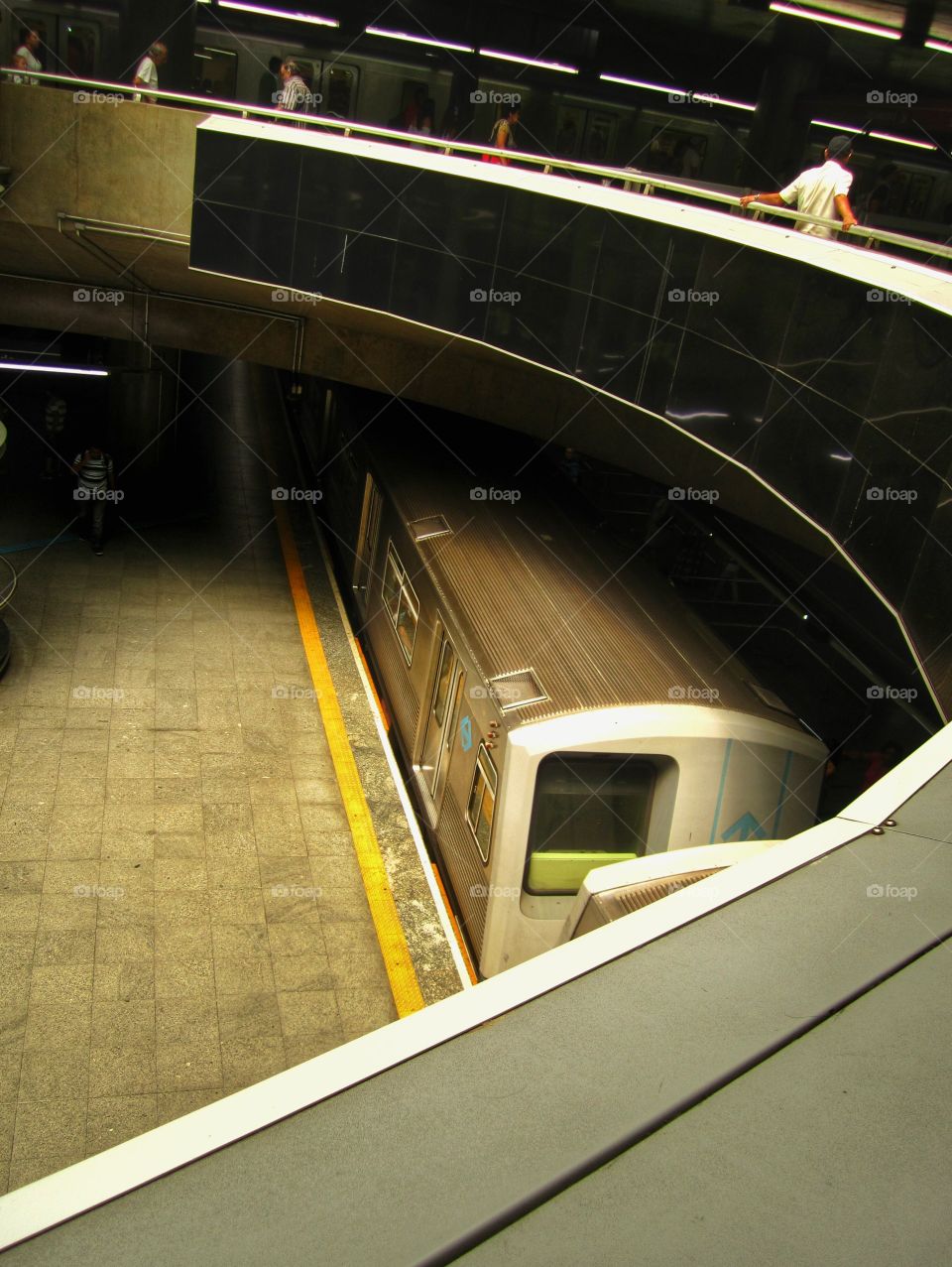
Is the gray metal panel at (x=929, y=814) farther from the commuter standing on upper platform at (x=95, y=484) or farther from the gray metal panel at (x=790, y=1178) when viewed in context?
the commuter standing on upper platform at (x=95, y=484)

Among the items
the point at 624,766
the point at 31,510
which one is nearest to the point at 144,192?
the point at 31,510

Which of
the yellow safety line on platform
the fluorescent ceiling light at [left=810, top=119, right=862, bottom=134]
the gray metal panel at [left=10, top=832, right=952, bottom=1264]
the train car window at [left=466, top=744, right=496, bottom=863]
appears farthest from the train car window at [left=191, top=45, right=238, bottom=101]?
the gray metal panel at [left=10, top=832, right=952, bottom=1264]

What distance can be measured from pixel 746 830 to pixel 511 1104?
16.6 ft

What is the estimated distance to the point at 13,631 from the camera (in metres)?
10.6

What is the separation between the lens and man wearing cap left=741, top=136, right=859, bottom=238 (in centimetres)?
725

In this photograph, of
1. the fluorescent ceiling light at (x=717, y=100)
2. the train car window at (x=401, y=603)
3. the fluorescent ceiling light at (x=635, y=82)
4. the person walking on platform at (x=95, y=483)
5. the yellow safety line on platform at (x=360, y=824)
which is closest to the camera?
the yellow safety line on platform at (x=360, y=824)

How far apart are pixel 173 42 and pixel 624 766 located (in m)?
12.0

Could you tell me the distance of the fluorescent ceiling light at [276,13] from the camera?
1364 cm

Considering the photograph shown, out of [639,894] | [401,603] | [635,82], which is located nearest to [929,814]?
[639,894]

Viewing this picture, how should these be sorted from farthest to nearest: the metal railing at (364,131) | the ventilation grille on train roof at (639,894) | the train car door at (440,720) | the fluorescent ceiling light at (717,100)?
1. the fluorescent ceiling light at (717,100)
2. the metal railing at (364,131)
3. the train car door at (440,720)
4. the ventilation grille on train roof at (639,894)

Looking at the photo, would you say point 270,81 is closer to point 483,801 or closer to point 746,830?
point 483,801

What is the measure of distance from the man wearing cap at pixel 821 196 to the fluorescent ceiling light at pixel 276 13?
29.4 ft

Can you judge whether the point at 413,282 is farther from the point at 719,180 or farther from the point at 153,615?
the point at 719,180

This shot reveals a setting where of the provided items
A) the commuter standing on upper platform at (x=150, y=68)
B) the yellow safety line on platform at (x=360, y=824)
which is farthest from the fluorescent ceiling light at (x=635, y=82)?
the yellow safety line on platform at (x=360, y=824)
